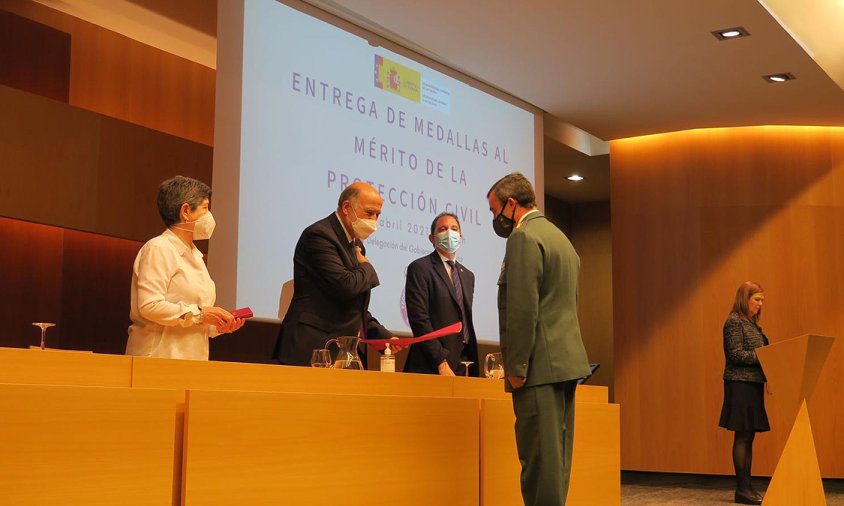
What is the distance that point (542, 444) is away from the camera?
2734 mm

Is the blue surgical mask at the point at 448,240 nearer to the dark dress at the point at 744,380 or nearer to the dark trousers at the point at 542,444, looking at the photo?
the dark trousers at the point at 542,444

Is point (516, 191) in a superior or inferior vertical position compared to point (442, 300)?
superior

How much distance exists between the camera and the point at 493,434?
3.13 meters

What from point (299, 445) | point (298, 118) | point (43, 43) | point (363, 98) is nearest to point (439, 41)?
point (363, 98)

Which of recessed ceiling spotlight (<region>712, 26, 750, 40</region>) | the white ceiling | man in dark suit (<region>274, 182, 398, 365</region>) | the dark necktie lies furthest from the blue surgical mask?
recessed ceiling spotlight (<region>712, 26, 750, 40</region>)

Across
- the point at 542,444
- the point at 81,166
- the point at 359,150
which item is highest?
the point at 359,150

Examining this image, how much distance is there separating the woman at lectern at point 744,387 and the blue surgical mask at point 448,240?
2.33 metres

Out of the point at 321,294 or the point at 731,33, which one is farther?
the point at 731,33

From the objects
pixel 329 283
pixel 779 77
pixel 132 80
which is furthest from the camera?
pixel 779 77

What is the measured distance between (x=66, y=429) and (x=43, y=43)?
427 cm

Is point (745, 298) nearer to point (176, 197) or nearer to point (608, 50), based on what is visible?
point (608, 50)

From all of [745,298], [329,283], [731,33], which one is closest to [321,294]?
[329,283]

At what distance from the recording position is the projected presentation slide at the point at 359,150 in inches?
204

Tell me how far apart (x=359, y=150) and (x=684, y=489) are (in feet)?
11.8
